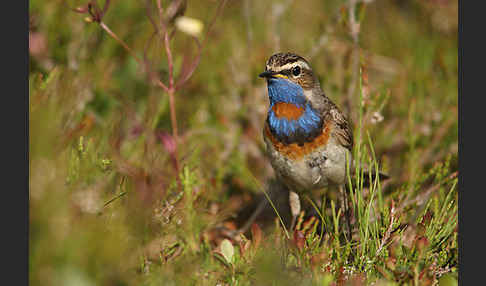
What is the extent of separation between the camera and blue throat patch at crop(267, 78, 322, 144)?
3803mm

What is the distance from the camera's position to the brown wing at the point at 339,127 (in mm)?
3961

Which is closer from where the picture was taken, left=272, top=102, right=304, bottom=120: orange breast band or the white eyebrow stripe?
the white eyebrow stripe

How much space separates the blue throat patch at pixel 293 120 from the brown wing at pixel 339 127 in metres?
0.16

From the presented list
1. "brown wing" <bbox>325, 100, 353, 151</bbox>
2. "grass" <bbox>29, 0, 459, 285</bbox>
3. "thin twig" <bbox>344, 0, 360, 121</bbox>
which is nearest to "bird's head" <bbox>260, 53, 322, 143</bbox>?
"brown wing" <bbox>325, 100, 353, 151</bbox>

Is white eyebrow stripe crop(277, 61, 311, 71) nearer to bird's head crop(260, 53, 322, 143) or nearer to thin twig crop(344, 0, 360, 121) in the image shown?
bird's head crop(260, 53, 322, 143)

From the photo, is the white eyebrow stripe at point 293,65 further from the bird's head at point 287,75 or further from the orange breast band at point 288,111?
the orange breast band at point 288,111

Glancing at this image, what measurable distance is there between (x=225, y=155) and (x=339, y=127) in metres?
1.47

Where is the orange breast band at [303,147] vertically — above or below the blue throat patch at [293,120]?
below

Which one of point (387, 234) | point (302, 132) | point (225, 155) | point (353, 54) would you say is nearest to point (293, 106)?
point (302, 132)

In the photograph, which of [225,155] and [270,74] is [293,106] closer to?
[270,74]

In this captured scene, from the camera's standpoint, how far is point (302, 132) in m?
3.82

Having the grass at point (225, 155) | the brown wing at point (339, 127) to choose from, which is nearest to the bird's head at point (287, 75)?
the brown wing at point (339, 127)

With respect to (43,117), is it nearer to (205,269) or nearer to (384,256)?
(205,269)

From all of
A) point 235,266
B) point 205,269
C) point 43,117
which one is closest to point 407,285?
point 235,266
